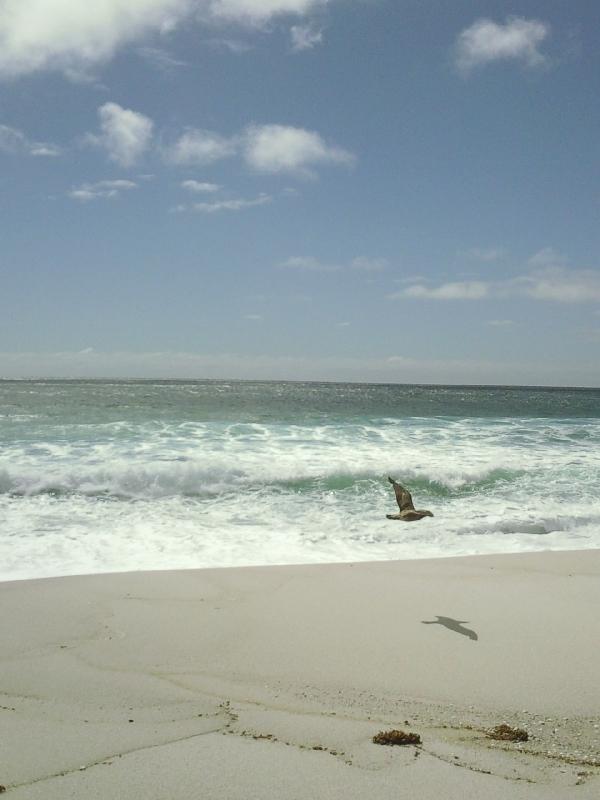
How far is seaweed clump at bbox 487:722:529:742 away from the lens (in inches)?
115

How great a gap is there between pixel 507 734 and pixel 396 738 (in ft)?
1.87

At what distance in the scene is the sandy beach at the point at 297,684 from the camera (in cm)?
258

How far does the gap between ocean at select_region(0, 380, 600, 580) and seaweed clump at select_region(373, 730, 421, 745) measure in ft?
11.4

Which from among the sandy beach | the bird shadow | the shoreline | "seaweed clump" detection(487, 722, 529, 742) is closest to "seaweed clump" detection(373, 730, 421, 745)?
the sandy beach

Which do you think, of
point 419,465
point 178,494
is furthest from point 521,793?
point 419,465

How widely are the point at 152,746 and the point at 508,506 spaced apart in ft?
24.6

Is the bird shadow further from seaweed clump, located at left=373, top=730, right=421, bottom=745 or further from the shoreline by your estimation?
the shoreline

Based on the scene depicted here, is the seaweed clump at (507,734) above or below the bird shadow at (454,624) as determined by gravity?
above

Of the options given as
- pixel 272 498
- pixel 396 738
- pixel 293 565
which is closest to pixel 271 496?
pixel 272 498

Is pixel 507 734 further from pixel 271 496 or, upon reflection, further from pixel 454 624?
pixel 271 496

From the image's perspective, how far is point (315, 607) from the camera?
4.85 meters

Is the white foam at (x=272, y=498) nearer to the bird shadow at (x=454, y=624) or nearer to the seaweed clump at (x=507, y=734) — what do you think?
the bird shadow at (x=454, y=624)

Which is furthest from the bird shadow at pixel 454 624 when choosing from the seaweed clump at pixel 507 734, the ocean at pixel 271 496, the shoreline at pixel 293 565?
the ocean at pixel 271 496

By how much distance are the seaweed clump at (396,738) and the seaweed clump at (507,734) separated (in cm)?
39
